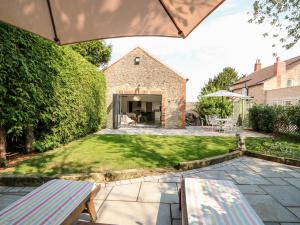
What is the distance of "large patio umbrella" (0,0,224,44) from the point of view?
2.19 m

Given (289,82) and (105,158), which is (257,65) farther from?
(105,158)

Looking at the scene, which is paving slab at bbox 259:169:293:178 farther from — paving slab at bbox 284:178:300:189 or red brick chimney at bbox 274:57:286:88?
red brick chimney at bbox 274:57:286:88

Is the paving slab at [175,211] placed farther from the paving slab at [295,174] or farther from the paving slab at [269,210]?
the paving slab at [295,174]

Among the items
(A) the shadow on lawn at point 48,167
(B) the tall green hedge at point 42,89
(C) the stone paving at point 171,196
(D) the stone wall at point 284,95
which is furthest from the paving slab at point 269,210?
(D) the stone wall at point 284,95

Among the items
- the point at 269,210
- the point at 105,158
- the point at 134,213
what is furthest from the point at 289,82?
the point at 134,213

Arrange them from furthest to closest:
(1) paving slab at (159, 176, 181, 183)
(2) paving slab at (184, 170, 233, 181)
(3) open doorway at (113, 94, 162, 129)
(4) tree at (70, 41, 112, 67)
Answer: (3) open doorway at (113, 94, 162, 129) → (4) tree at (70, 41, 112, 67) → (2) paving slab at (184, 170, 233, 181) → (1) paving slab at (159, 176, 181, 183)

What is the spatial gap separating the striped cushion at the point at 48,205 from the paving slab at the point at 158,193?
4.60 ft

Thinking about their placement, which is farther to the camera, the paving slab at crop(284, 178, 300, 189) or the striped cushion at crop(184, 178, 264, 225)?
the paving slab at crop(284, 178, 300, 189)

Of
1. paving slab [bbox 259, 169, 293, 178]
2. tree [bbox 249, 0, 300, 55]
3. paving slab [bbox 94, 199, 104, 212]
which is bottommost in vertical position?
paving slab [bbox 94, 199, 104, 212]

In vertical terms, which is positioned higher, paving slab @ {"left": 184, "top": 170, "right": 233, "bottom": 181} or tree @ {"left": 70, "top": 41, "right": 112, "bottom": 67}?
tree @ {"left": 70, "top": 41, "right": 112, "bottom": 67}

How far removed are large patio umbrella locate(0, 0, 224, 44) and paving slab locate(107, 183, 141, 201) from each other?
10.0ft

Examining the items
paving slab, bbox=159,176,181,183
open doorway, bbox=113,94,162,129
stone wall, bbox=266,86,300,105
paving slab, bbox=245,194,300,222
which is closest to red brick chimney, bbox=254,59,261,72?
stone wall, bbox=266,86,300,105

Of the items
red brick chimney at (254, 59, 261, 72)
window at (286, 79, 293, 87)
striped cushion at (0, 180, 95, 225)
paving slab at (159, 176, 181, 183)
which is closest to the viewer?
striped cushion at (0, 180, 95, 225)

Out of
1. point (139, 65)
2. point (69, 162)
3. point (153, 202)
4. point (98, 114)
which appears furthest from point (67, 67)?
point (139, 65)
